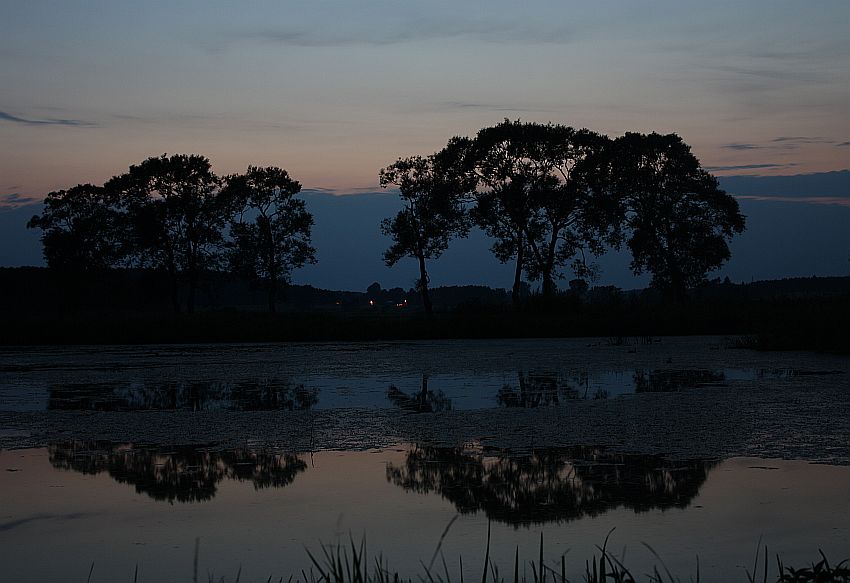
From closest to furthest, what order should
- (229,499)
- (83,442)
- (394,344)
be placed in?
(229,499), (83,442), (394,344)

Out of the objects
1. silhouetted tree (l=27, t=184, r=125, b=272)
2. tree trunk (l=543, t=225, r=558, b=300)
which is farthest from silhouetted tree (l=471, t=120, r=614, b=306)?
silhouetted tree (l=27, t=184, r=125, b=272)

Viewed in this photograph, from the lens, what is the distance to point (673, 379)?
13273 mm

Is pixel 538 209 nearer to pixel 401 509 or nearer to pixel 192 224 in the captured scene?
pixel 192 224

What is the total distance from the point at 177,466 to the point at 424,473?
1.95 m

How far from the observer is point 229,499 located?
6.11 metres

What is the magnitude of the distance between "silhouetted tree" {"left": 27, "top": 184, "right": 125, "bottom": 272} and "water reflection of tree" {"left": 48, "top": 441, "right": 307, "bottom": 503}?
4064 centimetres

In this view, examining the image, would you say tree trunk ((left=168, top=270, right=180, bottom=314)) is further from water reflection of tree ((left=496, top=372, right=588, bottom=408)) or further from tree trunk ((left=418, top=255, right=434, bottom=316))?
water reflection of tree ((left=496, top=372, right=588, bottom=408))

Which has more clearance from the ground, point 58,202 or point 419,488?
point 58,202

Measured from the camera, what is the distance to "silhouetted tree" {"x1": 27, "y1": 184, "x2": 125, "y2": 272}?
157 ft

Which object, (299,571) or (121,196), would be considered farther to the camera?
(121,196)

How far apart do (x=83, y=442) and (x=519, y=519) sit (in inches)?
189

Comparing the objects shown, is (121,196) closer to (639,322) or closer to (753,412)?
(639,322)

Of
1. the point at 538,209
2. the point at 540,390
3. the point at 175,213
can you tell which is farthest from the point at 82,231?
the point at 540,390

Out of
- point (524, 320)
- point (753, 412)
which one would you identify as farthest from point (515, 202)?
point (753, 412)
